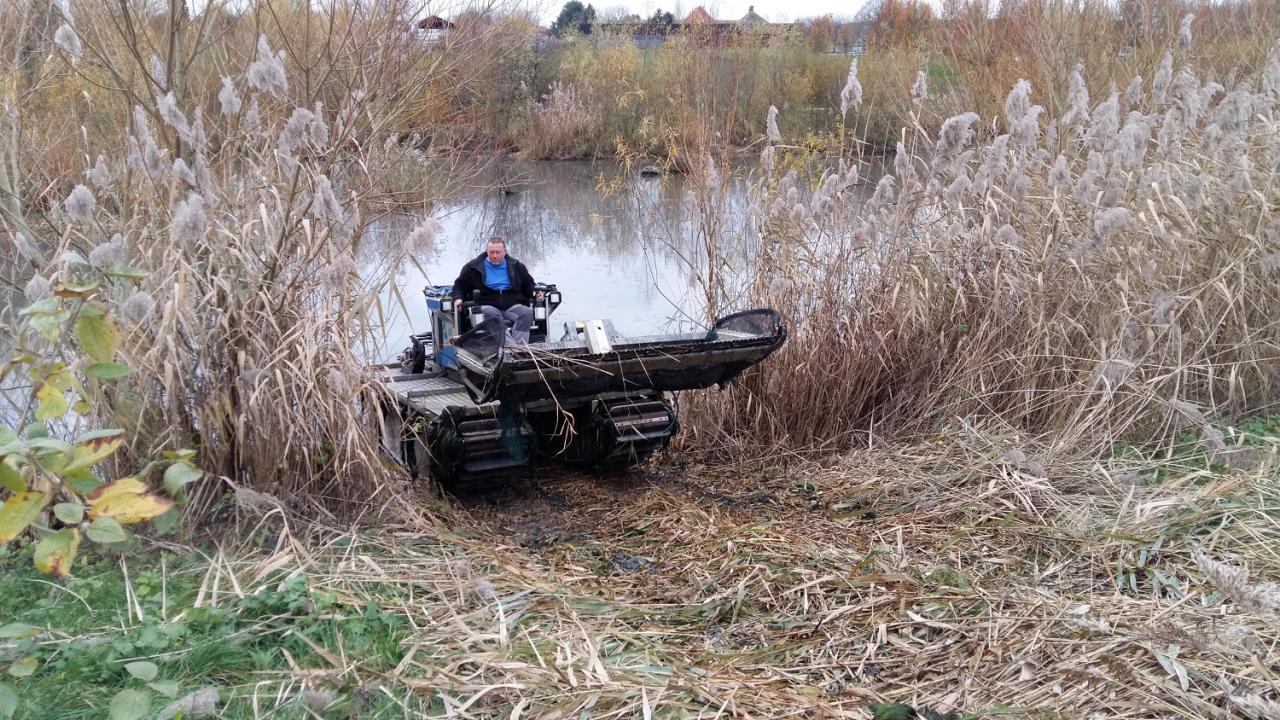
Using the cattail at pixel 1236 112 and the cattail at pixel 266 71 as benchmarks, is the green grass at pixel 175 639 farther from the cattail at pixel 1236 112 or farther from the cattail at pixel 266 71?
the cattail at pixel 1236 112

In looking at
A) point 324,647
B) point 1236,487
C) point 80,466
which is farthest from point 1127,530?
point 80,466

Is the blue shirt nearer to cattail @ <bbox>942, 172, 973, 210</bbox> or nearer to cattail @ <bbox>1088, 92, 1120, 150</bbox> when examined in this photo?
cattail @ <bbox>942, 172, 973, 210</bbox>

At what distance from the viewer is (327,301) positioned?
16.0 ft

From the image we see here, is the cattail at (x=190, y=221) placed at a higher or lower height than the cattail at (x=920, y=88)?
lower

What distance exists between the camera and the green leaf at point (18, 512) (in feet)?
6.63

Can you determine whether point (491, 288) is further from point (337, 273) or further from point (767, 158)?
point (337, 273)

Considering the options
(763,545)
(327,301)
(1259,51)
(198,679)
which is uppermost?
(1259,51)

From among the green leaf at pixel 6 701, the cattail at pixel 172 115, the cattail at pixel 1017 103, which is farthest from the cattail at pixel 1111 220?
the green leaf at pixel 6 701

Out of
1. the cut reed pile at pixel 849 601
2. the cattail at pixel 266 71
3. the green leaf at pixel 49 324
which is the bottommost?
the cut reed pile at pixel 849 601

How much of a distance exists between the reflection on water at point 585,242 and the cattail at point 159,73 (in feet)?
7.94

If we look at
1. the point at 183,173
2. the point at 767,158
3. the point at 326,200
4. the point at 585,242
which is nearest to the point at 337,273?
the point at 326,200

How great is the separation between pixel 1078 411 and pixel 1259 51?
14.7 feet

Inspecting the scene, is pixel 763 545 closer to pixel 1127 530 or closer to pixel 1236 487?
pixel 1127 530

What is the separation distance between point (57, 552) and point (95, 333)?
1.69ft
